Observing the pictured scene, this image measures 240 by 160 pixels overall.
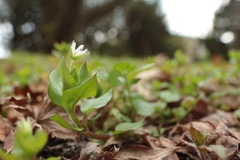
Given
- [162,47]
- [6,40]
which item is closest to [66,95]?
[6,40]

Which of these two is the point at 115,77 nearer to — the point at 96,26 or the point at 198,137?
the point at 198,137

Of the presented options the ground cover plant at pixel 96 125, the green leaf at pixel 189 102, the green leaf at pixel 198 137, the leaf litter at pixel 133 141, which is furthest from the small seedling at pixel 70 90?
the green leaf at pixel 189 102

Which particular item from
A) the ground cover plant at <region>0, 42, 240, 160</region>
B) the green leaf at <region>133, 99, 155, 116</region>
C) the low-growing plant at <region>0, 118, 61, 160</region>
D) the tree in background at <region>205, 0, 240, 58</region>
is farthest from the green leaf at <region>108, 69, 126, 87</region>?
the tree in background at <region>205, 0, 240, 58</region>

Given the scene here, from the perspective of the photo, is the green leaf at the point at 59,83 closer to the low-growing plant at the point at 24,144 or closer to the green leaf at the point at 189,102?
the low-growing plant at the point at 24,144

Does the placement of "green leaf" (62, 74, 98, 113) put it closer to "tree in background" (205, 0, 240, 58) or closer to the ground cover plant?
the ground cover plant

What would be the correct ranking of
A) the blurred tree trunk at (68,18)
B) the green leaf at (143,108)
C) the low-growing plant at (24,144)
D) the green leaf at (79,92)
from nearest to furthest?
the low-growing plant at (24,144) < the green leaf at (79,92) < the green leaf at (143,108) < the blurred tree trunk at (68,18)

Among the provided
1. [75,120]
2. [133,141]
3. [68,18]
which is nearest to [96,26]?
[68,18]

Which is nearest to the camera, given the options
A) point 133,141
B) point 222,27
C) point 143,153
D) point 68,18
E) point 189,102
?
point 143,153
